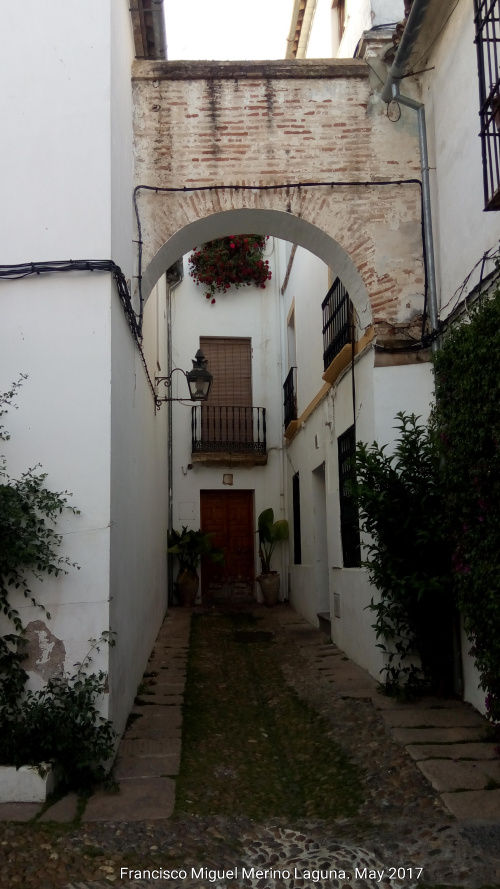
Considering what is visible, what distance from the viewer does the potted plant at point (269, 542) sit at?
12.6 meters

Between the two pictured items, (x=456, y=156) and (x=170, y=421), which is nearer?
(x=456, y=156)

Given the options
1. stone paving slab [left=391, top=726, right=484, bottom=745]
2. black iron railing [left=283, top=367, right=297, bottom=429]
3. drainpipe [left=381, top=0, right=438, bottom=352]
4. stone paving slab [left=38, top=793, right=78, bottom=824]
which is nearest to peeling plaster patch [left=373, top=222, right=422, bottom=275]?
drainpipe [left=381, top=0, right=438, bottom=352]

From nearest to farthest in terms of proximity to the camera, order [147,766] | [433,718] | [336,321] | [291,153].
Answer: [147,766], [433,718], [291,153], [336,321]

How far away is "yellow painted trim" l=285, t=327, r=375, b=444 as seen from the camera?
6.73 meters

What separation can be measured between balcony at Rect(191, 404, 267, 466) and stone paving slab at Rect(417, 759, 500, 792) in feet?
30.0

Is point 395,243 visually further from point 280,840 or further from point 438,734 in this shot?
point 280,840

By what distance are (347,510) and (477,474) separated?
12.0 ft

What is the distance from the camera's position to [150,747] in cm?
504

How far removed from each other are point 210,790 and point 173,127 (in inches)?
200

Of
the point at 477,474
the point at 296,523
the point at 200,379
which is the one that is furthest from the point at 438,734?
the point at 296,523

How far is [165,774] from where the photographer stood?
457 cm

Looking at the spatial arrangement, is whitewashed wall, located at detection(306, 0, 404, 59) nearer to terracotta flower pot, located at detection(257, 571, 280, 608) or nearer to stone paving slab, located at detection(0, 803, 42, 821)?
stone paving slab, located at detection(0, 803, 42, 821)

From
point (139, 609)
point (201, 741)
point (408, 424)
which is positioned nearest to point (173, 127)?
point (408, 424)

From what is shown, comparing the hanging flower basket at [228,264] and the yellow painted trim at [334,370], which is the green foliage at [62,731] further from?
the hanging flower basket at [228,264]
